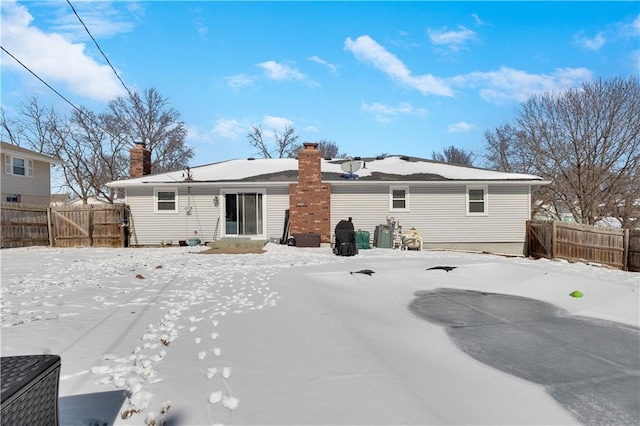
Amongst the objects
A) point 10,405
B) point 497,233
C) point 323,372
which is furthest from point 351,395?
point 497,233

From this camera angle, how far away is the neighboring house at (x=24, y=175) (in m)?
19.9

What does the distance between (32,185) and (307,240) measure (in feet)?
63.3

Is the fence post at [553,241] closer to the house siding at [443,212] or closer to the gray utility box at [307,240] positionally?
the house siding at [443,212]

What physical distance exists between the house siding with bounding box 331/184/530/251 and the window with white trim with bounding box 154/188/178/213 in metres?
6.72

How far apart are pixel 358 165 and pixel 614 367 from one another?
39.6 ft

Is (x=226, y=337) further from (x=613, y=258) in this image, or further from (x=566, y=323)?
(x=613, y=258)

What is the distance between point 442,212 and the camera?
48.3ft

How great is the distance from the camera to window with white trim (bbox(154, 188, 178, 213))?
1468 centimetres

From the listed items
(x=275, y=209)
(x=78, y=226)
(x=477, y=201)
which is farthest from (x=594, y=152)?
(x=78, y=226)

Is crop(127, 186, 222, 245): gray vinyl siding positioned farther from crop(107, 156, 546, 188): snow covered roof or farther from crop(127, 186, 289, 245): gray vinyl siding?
crop(107, 156, 546, 188): snow covered roof

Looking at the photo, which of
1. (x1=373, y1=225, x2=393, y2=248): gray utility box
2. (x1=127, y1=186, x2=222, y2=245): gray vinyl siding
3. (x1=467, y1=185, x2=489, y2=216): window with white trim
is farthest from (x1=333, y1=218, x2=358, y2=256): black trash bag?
(x1=467, y1=185, x2=489, y2=216): window with white trim

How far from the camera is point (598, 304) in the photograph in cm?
598

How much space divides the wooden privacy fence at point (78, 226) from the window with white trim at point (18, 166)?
8357mm

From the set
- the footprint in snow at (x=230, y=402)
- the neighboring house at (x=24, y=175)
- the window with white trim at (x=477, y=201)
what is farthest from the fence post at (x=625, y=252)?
the neighboring house at (x=24, y=175)
